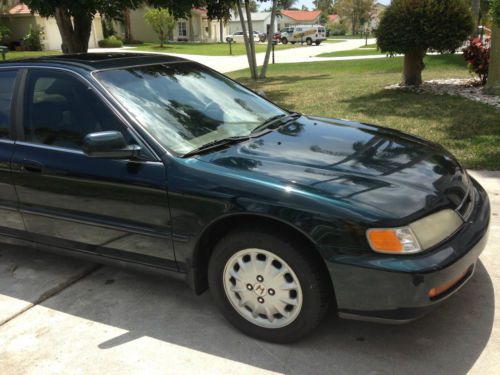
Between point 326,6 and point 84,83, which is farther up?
point 326,6

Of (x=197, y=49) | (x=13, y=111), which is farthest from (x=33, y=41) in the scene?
(x=13, y=111)

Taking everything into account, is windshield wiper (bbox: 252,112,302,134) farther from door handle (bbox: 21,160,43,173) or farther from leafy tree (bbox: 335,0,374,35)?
leafy tree (bbox: 335,0,374,35)

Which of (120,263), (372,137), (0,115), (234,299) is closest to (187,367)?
(234,299)

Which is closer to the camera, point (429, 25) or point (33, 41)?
point (429, 25)

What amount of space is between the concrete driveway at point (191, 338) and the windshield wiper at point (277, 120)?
4.07 ft

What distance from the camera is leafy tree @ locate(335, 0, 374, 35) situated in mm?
79562

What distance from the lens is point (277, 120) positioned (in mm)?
3871

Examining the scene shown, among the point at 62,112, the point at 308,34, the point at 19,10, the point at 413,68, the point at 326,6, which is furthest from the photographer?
the point at 326,6

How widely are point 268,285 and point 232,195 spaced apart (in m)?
0.54

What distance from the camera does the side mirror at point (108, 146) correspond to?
2.96 metres

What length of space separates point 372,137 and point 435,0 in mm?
8407

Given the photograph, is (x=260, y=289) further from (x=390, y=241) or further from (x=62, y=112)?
(x=62, y=112)

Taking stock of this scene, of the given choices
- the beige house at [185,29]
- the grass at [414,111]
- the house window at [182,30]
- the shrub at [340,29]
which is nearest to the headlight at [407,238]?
the grass at [414,111]

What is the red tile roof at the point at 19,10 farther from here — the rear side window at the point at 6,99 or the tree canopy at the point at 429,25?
the rear side window at the point at 6,99
